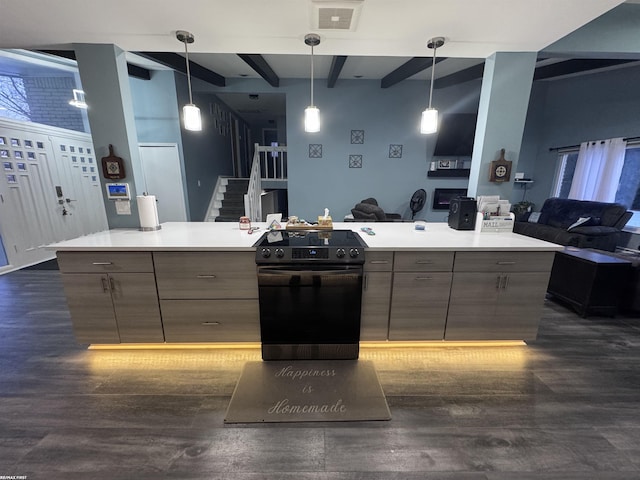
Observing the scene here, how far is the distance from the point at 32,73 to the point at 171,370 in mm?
5824

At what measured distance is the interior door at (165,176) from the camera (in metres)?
4.95

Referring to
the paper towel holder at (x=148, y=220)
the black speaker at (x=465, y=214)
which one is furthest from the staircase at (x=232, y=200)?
the black speaker at (x=465, y=214)

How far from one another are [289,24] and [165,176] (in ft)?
13.4

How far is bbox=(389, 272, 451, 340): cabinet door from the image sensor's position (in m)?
2.00

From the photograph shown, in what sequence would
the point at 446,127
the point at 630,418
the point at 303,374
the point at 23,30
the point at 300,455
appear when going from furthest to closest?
the point at 446,127
the point at 23,30
the point at 303,374
the point at 630,418
the point at 300,455

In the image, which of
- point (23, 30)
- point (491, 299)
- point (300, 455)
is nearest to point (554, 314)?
point (491, 299)

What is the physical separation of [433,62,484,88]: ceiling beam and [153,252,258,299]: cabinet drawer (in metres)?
4.68

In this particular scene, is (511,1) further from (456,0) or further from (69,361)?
(69,361)

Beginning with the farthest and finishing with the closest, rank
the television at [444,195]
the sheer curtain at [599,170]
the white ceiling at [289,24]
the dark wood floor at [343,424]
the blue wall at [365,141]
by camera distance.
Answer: the television at [444,195]
the blue wall at [365,141]
the sheer curtain at [599,170]
the white ceiling at [289,24]
the dark wood floor at [343,424]

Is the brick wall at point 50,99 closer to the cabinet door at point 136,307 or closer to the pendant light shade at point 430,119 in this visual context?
the cabinet door at point 136,307

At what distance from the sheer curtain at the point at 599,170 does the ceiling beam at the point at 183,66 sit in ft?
22.9

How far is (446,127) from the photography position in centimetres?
536

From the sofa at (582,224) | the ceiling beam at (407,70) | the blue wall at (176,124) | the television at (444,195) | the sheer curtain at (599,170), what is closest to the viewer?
the ceiling beam at (407,70)

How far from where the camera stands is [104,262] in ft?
6.27
